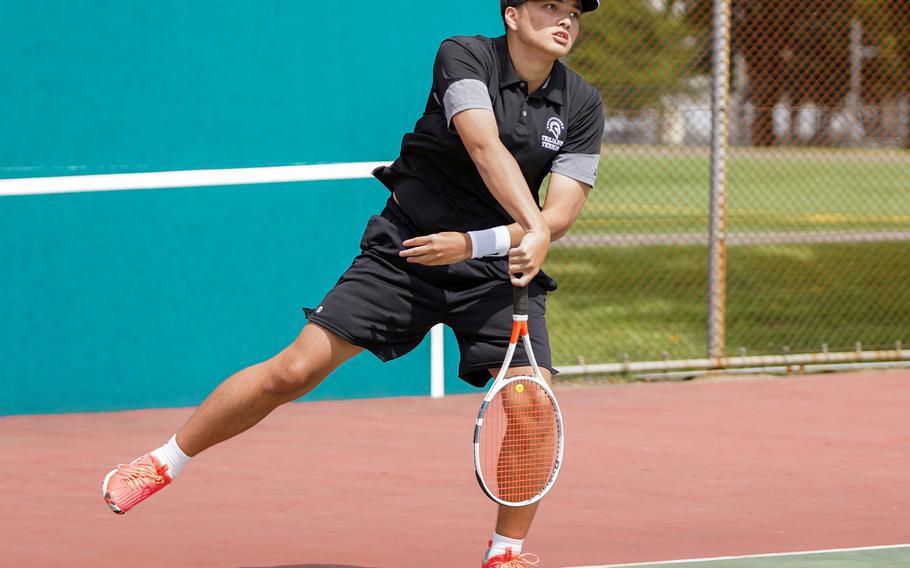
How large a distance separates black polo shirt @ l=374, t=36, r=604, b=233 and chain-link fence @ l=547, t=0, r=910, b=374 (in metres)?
4.61

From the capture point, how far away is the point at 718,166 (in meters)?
9.75

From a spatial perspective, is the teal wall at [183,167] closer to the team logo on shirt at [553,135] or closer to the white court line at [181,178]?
the white court line at [181,178]

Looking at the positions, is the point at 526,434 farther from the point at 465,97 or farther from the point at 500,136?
the point at 465,97

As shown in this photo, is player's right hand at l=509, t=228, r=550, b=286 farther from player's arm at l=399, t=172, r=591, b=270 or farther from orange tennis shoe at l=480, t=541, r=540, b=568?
orange tennis shoe at l=480, t=541, r=540, b=568

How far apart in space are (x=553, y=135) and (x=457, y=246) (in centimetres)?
52

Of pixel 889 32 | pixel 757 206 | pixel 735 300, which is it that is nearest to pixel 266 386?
pixel 735 300

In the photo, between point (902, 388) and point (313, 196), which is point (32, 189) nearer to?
point (313, 196)

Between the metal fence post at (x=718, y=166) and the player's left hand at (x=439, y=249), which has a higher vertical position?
the metal fence post at (x=718, y=166)

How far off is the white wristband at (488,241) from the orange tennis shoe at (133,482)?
1.27 metres

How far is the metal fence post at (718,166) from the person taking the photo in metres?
9.61

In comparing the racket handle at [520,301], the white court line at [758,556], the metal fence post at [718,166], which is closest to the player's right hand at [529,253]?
the racket handle at [520,301]

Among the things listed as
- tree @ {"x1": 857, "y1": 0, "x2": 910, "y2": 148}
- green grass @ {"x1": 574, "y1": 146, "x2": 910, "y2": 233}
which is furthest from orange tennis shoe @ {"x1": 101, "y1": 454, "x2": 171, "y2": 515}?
tree @ {"x1": 857, "y1": 0, "x2": 910, "y2": 148}

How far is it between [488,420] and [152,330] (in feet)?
8.25

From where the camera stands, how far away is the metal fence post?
31.5 feet
